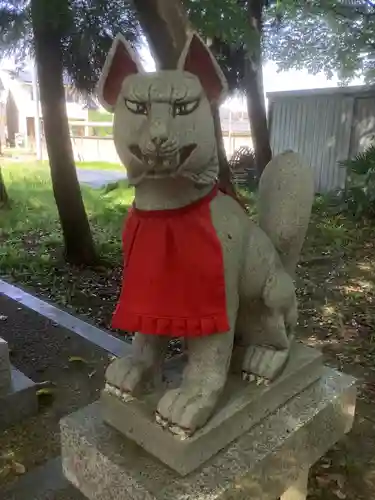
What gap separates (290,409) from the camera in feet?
4.65

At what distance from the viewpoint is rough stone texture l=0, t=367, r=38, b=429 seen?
218 cm

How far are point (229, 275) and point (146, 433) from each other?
430 mm

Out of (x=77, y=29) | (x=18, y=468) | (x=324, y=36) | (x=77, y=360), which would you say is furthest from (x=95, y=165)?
(x=18, y=468)

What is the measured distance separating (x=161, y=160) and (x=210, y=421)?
621 mm

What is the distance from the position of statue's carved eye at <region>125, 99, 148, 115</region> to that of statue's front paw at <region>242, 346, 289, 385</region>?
71 centimetres

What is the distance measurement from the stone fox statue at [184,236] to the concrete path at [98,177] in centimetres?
921

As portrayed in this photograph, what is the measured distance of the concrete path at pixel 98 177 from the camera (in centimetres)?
1085

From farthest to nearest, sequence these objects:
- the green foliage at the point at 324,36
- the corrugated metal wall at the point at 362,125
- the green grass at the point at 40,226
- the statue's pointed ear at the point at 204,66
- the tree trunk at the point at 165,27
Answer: the corrugated metal wall at the point at 362,125 → the green foliage at the point at 324,36 → the green grass at the point at 40,226 → the tree trunk at the point at 165,27 → the statue's pointed ear at the point at 204,66

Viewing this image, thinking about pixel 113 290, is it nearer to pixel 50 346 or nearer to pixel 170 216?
pixel 50 346

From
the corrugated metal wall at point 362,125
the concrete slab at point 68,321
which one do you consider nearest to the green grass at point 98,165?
the corrugated metal wall at point 362,125

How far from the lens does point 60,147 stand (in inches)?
159

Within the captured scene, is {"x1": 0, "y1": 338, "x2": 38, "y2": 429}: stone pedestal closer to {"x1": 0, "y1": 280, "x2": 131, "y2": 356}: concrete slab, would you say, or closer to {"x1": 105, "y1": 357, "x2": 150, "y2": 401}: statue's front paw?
{"x1": 0, "y1": 280, "x2": 131, "y2": 356}: concrete slab

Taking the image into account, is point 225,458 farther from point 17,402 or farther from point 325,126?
point 325,126

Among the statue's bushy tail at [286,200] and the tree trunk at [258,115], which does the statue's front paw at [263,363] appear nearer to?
the statue's bushy tail at [286,200]
